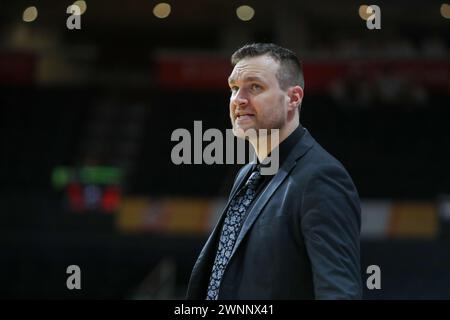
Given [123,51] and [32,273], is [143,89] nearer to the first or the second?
[123,51]

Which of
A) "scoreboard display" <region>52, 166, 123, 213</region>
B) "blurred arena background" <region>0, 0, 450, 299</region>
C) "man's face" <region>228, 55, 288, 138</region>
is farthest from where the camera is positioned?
"scoreboard display" <region>52, 166, 123, 213</region>

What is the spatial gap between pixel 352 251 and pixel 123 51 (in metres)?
17.2

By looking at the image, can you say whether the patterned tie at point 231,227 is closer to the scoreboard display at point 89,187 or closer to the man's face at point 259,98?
the man's face at point 259,98

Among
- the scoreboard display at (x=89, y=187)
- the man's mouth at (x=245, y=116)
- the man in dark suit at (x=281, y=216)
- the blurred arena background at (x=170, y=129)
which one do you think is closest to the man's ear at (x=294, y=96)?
the man in dark suit at (x=281, y=216)

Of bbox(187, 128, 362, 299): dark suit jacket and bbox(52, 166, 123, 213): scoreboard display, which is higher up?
bbox(52, 166, 123, 213): scoreboard display

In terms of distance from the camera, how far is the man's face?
224cm

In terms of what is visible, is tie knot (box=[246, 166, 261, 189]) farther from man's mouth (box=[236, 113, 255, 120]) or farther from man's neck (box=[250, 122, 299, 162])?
man's mouth (box=[236, 113, 255, 120])

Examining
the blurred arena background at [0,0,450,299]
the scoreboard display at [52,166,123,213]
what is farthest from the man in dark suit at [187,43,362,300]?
the scoreboard display at [52,166,123,213]

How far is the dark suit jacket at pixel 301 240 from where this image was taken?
200 centimetres

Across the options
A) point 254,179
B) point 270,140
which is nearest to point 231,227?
point 254,179

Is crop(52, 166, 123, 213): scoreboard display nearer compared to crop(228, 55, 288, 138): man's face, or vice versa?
crop(228, 55, 288, 138): man's face

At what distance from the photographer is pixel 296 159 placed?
2205 mm

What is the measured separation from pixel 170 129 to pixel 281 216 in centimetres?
1155
